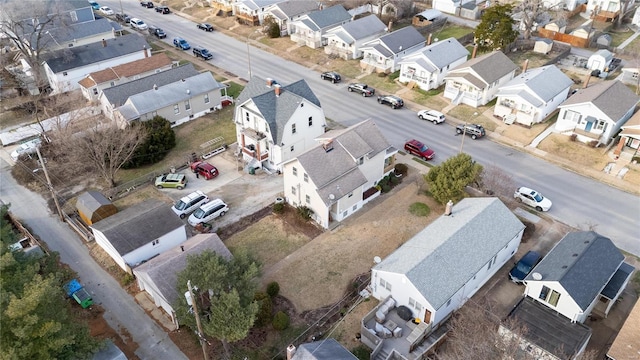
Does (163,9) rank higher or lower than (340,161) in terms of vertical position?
higher

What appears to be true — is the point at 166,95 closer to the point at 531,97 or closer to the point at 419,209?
the point at 419,209

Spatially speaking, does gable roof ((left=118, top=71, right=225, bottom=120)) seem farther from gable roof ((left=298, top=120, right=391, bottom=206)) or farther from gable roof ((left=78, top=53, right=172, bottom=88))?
gable roof ((left=298, top=120, right=391, bottom=206))

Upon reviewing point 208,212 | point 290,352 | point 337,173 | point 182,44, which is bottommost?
point 208,212

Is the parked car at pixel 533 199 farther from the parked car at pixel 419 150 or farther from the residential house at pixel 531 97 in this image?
the residential house at pixel 531 97

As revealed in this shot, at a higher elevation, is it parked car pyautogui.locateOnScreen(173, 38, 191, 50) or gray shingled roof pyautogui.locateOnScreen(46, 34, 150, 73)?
gray shingled roof pyautogui.locateOnScreen(46, 34, 150, 73)

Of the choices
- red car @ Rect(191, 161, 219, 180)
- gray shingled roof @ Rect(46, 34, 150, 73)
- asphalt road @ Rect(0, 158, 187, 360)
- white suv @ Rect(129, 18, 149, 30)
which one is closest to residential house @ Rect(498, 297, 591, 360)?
asphalt road @ Rect(0, 158, 187, 360)

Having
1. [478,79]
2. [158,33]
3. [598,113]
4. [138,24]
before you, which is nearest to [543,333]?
[598,113]
